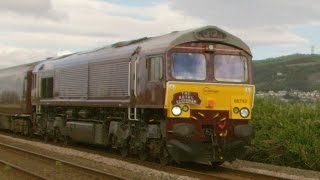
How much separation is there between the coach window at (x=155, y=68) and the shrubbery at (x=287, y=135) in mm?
4683

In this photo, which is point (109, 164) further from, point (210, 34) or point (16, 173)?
point (210, 34)

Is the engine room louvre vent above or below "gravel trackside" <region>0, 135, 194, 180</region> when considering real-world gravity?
above

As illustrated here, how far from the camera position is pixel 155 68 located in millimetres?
14766

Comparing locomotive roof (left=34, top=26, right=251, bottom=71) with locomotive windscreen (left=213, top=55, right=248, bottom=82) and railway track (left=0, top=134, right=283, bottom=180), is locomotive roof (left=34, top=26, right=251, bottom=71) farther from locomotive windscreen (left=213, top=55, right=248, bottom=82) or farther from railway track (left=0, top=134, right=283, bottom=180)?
railway track (left=0, top=134, right=283, bottom=180)

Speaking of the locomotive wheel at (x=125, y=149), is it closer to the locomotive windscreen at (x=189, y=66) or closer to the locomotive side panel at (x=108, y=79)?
the locomotive side panel at (x=108, y=79)

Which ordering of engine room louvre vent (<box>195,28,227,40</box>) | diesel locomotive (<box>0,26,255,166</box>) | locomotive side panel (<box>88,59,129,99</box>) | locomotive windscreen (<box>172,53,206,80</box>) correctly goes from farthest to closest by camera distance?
locomotive side panel (<box>88,59,129,99</box>) < engine room louvre vent (<box>195,28,227,40</box>) < locomotive windscreen (<box>172,53,206,80</box>) < diesel locomotive (<box>0,26,255,166</box>)

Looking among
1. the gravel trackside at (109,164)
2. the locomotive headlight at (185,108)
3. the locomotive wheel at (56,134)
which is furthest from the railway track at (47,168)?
the locomotive wheel at (56,134)

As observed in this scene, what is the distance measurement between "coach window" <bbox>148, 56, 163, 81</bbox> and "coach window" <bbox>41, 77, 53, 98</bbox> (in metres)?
9.46

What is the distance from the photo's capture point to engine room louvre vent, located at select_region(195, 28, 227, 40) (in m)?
14.7

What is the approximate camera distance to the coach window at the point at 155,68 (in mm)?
14500

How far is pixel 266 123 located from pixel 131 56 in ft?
17.4

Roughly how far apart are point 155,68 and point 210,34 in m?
1.62

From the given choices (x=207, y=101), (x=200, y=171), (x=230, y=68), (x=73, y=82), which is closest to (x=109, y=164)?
(x=200, y=171)

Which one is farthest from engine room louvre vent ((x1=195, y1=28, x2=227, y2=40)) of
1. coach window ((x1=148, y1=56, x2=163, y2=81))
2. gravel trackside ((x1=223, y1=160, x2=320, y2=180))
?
gravel trackside ((x1=223, y1=160, x2=320, y2=180))
